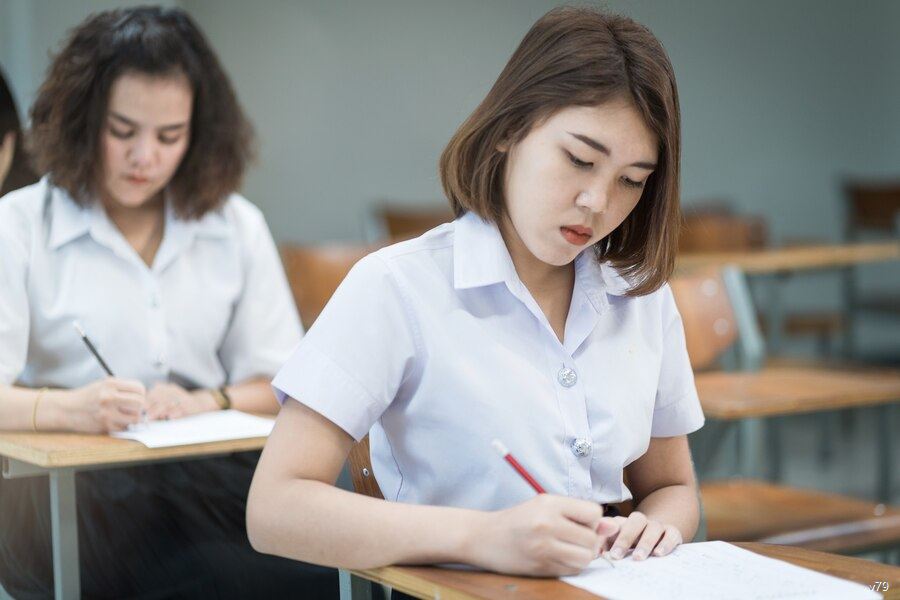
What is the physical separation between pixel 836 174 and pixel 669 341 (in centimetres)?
593

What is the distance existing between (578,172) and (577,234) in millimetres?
70

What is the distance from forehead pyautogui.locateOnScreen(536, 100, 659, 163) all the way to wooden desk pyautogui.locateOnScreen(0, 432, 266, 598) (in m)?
0.78

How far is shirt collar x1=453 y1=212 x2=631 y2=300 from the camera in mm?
1310

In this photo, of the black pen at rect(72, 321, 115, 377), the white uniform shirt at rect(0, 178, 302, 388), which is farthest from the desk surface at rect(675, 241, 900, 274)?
the black pen at rect(72, 321, 115, 377)

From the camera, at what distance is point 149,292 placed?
7.17ft

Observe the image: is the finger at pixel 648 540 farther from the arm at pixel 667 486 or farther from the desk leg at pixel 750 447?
the desk leg at pixel 750 447

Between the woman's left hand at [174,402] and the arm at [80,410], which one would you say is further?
the woman's left hand at [174,402]

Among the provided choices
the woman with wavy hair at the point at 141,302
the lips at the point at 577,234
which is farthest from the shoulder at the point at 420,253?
the woman with wavy hair at the point at 141,302

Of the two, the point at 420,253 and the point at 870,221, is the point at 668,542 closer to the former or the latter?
the point at 420,253

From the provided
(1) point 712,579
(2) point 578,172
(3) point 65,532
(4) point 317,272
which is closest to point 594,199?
(2) point 578,172

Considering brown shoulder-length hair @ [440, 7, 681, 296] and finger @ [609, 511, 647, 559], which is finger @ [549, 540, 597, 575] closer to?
finger @ [609, 511, 647, 559]

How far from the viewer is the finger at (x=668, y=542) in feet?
4.02

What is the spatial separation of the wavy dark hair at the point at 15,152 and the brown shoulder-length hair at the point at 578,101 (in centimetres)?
117

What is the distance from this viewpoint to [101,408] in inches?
72.9
